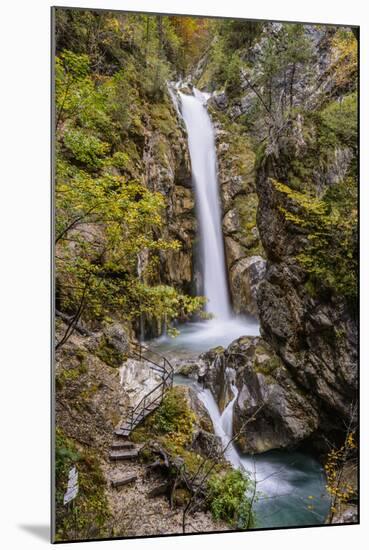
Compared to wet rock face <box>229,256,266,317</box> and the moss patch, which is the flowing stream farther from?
the moss patch

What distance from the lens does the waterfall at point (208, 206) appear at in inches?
173

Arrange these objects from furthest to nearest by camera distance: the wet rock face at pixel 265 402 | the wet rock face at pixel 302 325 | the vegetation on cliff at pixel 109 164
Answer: the wet rock face at pixel 302 325, the wet rock face at pixel 265 402, the vegetation on cliff at pixel 109 164

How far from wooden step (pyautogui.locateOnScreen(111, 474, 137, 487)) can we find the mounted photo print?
24 mm

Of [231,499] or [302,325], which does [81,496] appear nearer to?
[231,499]

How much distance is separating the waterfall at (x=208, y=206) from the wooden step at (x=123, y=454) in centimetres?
151

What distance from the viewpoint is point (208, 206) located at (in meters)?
4.69

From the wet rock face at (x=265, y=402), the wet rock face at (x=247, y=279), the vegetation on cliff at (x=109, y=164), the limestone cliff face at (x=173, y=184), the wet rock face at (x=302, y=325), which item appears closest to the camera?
the vegetation on cliff at (x=109, y=164)

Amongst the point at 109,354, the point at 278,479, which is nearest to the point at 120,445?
Answer: the point at 109,354

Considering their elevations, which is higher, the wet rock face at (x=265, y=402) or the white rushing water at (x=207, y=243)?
the white rushing water at (x=207, y=243)

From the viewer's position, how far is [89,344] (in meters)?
3.63

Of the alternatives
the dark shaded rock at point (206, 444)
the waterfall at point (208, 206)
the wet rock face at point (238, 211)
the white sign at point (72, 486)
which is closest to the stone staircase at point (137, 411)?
the white sign at point (72, 486)

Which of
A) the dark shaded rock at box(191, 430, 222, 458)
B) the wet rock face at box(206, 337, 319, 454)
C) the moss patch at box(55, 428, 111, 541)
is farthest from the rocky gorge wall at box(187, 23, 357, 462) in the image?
the moss patch at box(55, 428, 111, 541)

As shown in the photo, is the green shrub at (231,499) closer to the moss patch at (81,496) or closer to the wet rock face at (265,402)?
the wet rock face at (265,402)

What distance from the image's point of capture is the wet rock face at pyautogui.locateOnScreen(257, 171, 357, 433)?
4.35 m
